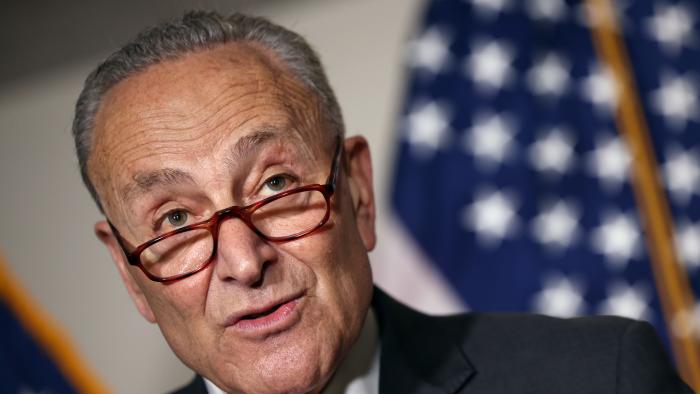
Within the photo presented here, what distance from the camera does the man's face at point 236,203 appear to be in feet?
5.33

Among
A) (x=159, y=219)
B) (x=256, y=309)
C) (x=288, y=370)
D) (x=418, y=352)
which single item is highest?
(x=159, y=219)

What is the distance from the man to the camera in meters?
1.64

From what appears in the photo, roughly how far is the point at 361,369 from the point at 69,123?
2824 mm

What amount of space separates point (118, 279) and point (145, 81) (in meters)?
2.69

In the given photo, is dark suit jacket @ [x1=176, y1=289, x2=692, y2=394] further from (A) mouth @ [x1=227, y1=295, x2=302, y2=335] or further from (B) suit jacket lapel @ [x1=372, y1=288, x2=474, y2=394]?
(A) mouth @ [x1=227, y1=295, x2=302, y2=335]

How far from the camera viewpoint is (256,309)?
1610 millimetres

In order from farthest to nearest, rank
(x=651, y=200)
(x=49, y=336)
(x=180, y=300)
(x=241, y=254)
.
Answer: (x=49, y=336) → (x=651, y=200) → (x=180, y=300) → (x=241, y=254)

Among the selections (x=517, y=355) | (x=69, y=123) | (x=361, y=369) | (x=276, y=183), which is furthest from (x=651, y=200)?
(x=69, y=123)

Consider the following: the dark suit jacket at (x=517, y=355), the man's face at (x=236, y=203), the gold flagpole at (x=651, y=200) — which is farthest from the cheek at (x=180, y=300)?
the gold flagpole at (x=651, y=200)

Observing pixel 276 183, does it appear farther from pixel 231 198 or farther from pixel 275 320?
pixel 275 320

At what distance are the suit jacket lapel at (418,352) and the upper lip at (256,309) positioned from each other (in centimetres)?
38

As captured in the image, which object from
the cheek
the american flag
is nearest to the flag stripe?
the american flag

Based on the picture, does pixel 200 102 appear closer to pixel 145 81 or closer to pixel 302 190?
pixel 145 81

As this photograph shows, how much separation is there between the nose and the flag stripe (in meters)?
2.79
